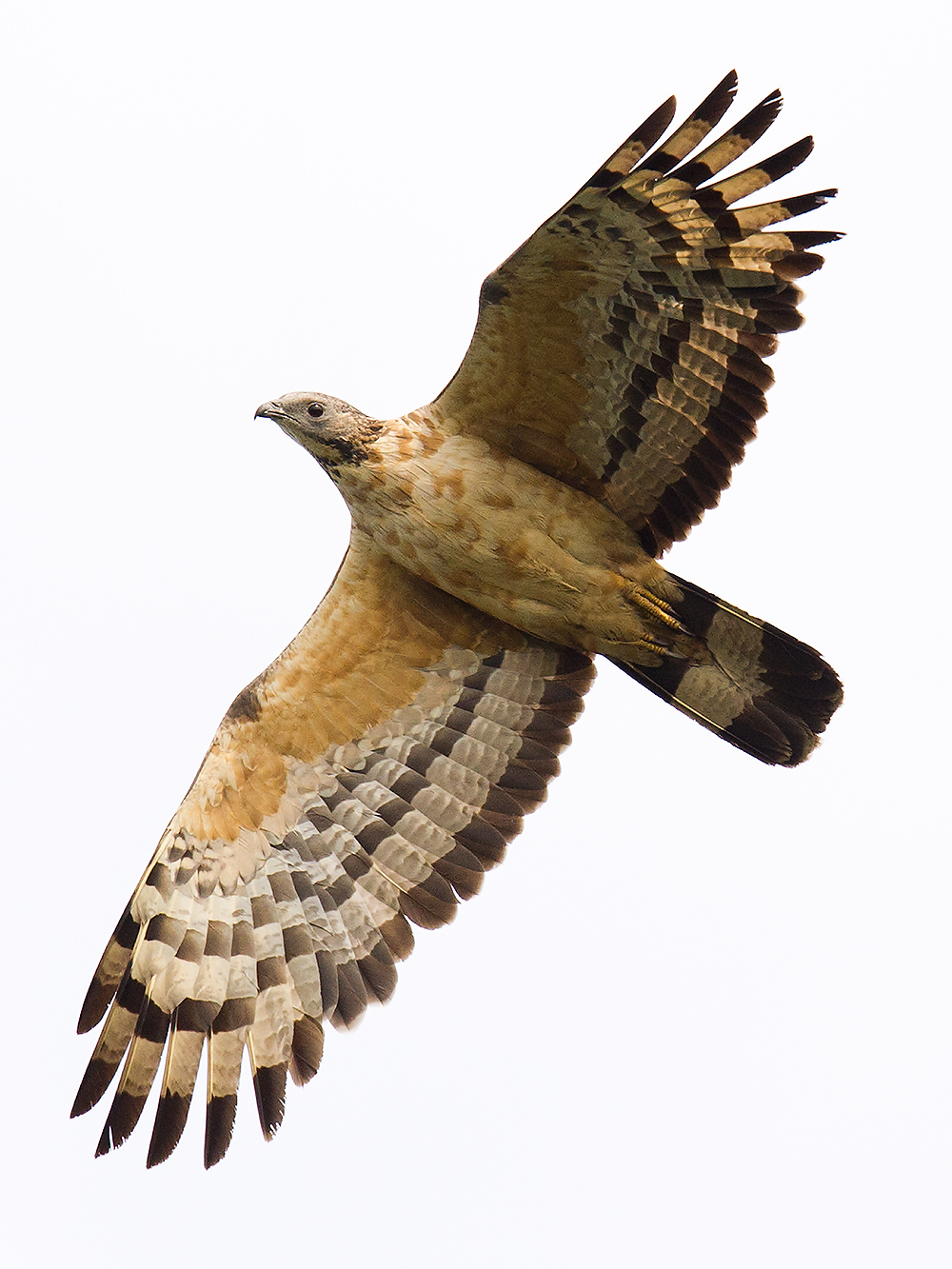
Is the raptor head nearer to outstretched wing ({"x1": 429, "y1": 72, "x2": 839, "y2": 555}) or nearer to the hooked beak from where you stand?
the hooked beak

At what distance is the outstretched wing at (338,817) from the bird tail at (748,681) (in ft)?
2.38

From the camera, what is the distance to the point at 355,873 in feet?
29.3

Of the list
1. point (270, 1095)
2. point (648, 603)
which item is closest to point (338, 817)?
point (270, 1095)

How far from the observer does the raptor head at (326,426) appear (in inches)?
321

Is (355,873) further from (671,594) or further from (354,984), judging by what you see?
(671,594)

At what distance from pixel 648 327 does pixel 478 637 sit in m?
2.08

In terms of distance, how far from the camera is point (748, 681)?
840 cm

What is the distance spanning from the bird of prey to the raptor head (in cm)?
1

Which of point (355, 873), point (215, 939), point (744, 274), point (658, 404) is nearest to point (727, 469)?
point (658, 404)

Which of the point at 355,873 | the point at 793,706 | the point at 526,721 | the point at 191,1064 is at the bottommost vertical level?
the point at 191,1064

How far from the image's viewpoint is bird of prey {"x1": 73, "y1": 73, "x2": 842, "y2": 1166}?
7.49 meters

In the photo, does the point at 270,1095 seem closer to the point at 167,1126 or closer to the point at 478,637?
the point at 167,1126

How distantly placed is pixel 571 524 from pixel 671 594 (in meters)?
0.63

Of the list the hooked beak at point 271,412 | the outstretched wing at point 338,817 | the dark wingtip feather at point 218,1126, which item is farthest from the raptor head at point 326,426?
the dark wingtip feather at point 218,1126
